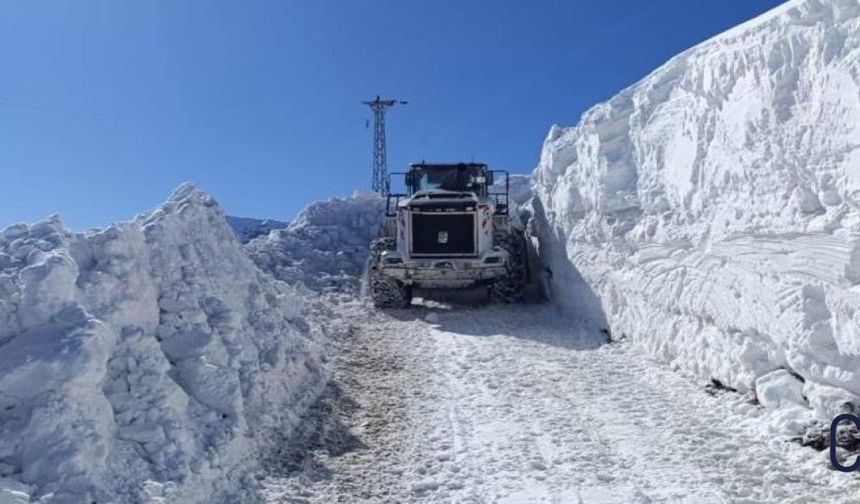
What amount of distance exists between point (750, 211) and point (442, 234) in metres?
8.36

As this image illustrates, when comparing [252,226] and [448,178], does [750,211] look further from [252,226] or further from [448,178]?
[252,226]

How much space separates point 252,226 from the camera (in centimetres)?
2644

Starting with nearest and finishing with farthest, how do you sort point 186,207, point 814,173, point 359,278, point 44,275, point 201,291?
point 44,275
point 814,173
point 201,291
point 186,207
point 359,278

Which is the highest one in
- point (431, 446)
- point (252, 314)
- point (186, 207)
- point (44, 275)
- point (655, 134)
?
point (655, 134)


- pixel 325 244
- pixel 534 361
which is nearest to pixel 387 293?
pixel 325 244

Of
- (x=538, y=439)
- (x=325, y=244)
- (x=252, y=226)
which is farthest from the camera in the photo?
(x=252, y=226)

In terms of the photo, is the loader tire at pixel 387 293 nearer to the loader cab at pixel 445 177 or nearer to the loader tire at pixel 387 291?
the loader tire at pixel 387 291

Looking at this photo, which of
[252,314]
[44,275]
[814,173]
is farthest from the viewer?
[252,314]

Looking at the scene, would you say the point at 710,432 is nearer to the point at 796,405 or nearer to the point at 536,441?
the point at 796,405

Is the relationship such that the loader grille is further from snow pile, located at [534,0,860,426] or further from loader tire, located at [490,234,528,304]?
snow pile, located at [534,0,860,426]

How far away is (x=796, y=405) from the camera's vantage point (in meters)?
5.85

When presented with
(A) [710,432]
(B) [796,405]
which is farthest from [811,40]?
(A) [710,432]

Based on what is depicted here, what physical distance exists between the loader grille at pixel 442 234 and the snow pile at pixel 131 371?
6.81 metres

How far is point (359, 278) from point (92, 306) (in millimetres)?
10563
